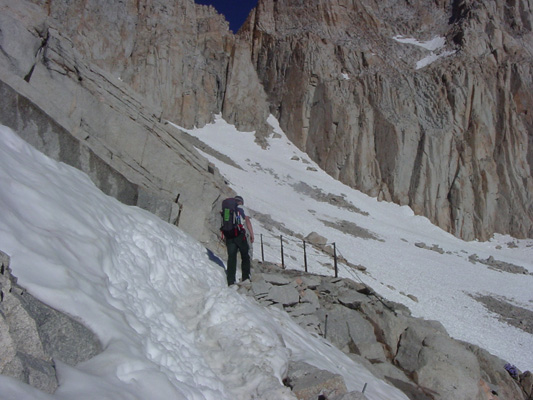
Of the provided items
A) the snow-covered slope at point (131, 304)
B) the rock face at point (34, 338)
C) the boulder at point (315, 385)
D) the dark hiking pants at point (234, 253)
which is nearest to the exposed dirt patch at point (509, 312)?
the snow-covered slope at point (131, 304)

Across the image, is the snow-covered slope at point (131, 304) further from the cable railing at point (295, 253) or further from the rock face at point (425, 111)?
the rock face at point (425, 111)

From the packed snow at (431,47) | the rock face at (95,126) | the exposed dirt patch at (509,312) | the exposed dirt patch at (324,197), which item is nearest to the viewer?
the rock face at (95,126)

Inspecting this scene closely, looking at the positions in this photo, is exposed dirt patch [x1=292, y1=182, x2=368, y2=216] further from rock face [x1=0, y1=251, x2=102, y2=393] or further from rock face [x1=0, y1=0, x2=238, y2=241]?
rock face [x1=0, y1=251, x2=102, y2=393]

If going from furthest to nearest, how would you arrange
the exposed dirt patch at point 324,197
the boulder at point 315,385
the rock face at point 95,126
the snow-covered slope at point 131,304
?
the exposed dirt patch at point 324,197, the rock face at point 95,126, the boulder at point 315,385, the snow-covered slope at point 131,304

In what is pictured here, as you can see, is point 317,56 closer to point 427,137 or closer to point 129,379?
point 427,137

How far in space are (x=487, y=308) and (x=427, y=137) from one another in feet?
117

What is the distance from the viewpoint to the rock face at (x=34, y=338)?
9.02 feet

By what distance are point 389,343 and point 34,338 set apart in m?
8.20

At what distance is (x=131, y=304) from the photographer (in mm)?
4809

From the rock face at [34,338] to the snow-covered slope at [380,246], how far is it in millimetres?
12160

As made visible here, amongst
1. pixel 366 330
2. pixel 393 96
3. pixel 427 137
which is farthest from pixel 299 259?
pixel 393 96

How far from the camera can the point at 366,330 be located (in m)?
9.16

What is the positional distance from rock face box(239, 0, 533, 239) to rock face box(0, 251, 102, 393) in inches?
1904

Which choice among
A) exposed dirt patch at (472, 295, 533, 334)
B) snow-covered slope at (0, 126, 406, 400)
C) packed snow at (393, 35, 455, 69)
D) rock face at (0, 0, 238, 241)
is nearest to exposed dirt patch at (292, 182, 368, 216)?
exposed dirt patch at (472, 295, 533, 334)
